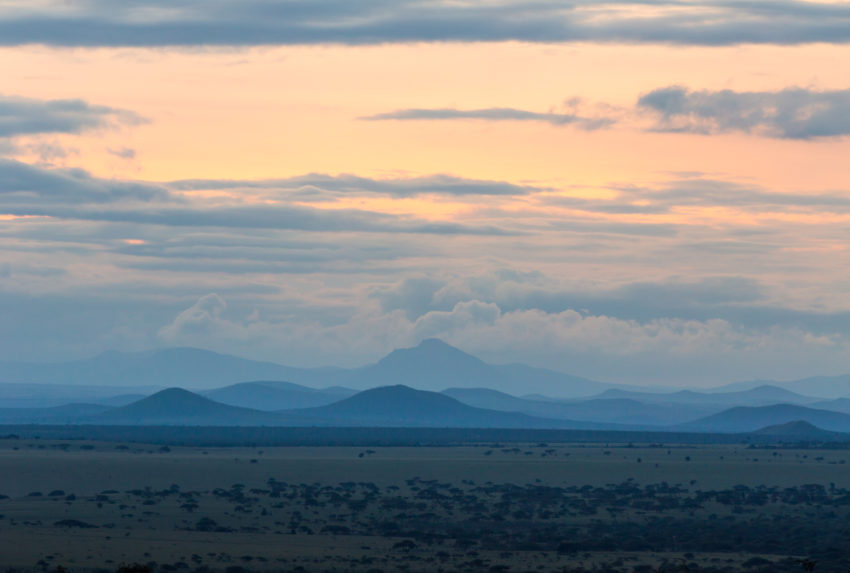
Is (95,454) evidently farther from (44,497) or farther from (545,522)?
(545,522)

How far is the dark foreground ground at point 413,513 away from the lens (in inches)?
1859

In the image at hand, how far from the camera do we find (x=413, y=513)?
64.2 metres

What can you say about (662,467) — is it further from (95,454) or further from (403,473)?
(95,454)

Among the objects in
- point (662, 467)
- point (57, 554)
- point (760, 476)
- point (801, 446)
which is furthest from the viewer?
point (801, 446)

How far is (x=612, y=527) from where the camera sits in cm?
5928

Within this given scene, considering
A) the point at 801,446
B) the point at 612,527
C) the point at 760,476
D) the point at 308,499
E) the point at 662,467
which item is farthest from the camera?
the point at 801,446

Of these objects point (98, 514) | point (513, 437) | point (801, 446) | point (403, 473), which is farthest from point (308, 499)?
point (513, 437)

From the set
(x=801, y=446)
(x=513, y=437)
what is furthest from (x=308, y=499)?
(x=513, y=437)

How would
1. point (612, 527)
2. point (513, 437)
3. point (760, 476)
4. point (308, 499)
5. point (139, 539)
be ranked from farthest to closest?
1. point (513, 437)
2. point (760, 476)
3. point (308, 499)
4. point (612, 527)
5. point (139, 539)

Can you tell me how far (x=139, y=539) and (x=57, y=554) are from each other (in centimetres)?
559

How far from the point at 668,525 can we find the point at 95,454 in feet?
186

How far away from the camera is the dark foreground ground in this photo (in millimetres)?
47219

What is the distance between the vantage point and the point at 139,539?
50.9 m

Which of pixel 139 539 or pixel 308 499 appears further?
pixel 308 499
